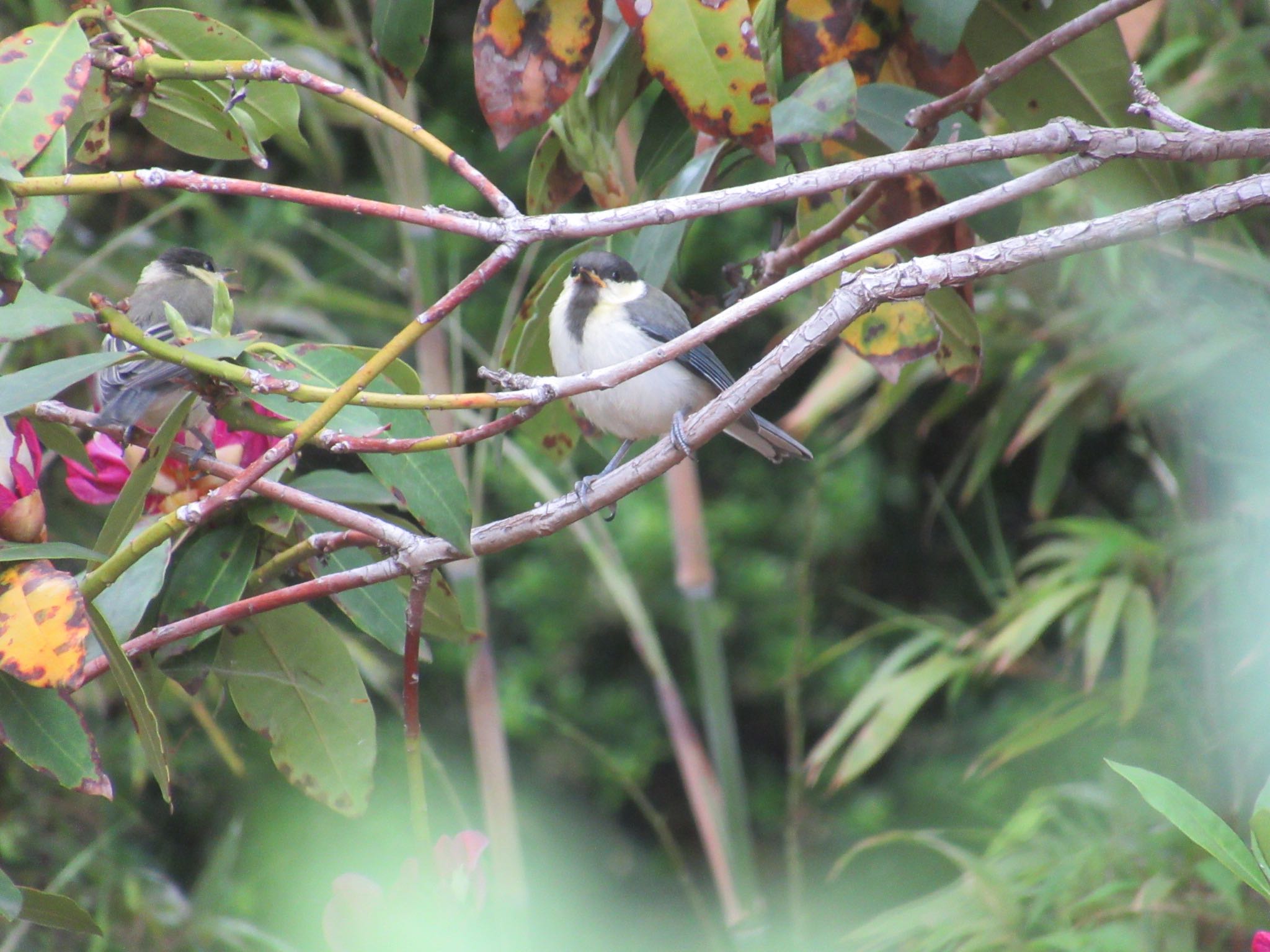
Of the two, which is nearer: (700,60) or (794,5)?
(700,60)

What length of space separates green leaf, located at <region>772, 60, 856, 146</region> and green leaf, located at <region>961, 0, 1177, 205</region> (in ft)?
0.60

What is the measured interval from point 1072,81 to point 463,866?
2.87 feet

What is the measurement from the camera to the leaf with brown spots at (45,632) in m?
0.81

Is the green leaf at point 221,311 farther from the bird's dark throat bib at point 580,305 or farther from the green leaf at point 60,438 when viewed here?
the bird's dark throat bib at point 580,305

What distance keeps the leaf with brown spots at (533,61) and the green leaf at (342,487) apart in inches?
15.3

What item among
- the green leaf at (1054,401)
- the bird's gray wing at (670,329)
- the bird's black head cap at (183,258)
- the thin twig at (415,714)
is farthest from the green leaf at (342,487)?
the green leaf at (1054,401)

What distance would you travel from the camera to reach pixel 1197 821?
753 millimetres

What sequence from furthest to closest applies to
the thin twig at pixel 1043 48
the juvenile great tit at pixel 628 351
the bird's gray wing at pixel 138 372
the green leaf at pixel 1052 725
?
the green leaf at pixel 1052 725 → the juvenile great tit at pixel 628 351 → the bird's gray wing at pixel 138 372 → the thin twig at pixel 1043 48

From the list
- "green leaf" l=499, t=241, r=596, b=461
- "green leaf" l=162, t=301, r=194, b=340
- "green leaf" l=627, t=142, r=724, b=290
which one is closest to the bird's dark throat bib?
"green leaf" l=499, t=241, r=596, b=461

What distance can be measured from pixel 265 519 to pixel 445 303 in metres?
0.41

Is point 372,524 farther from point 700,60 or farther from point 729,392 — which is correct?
point 700,60

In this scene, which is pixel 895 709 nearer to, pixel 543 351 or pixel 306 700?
pixel 543 351

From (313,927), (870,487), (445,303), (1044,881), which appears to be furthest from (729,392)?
(870,487)

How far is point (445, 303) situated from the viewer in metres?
0.79
